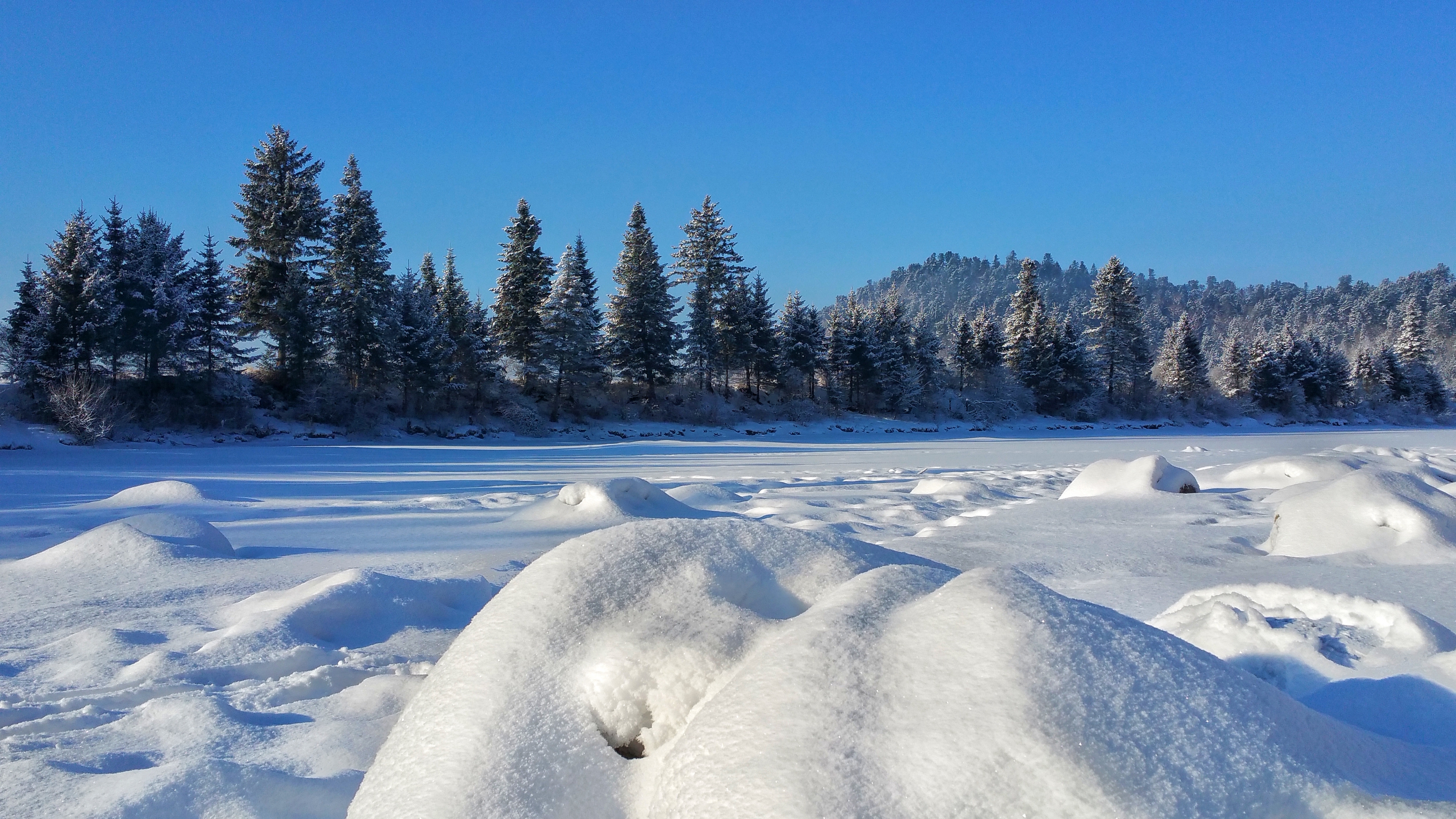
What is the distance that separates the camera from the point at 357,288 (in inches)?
1112

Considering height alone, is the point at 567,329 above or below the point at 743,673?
above

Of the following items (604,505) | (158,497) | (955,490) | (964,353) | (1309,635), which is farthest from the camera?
(964,353)

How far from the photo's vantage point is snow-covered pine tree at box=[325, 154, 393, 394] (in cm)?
2684

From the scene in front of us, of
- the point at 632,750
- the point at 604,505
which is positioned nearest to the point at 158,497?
the point at 604,505

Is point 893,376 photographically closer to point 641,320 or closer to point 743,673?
point 641,320

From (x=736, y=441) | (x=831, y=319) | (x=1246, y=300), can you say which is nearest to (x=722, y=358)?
(x=831, y=319)

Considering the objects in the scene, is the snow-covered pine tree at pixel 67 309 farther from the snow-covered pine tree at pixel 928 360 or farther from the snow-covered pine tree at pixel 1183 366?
the snow-covered pine tree at pixel 1183 366

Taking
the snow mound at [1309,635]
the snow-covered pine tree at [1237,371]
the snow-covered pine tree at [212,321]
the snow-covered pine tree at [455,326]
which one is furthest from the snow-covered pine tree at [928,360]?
the snow mound at [1309,635]

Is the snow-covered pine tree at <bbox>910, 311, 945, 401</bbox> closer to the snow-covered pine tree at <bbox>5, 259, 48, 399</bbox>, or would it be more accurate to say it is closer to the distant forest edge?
the distant forest edge

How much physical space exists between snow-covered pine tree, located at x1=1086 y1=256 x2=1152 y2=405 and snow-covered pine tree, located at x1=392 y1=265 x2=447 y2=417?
37.8 meters

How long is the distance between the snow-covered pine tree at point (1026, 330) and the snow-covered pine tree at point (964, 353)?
1.80 metres

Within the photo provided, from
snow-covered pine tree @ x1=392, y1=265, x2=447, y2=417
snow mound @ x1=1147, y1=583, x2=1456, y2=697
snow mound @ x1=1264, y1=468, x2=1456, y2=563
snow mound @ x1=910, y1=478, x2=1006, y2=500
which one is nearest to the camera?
snow mound @ x1=1147, y1=583, x2=1456, y2=697

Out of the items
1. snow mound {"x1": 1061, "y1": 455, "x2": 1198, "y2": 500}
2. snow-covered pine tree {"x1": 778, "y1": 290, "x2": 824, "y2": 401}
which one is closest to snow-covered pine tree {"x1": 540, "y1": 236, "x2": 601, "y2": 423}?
snow-covered pine tree {"x1": 778, "y1": 290, "x2": 824, "y2": 401}

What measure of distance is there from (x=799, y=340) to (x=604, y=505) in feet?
106
